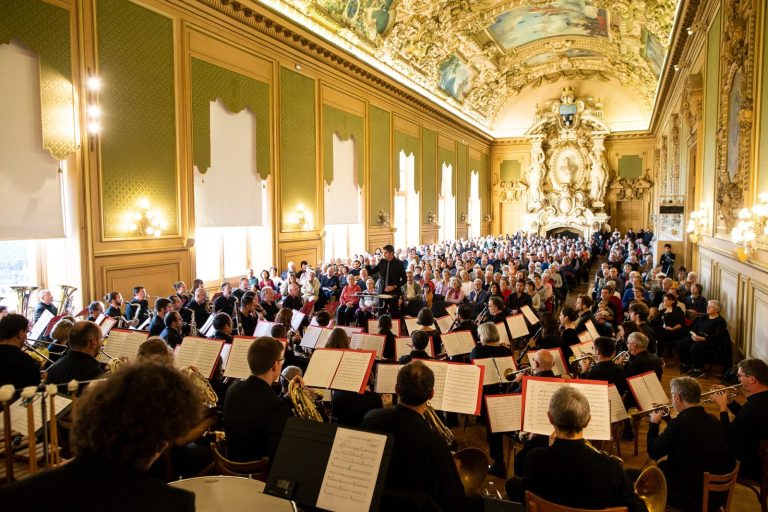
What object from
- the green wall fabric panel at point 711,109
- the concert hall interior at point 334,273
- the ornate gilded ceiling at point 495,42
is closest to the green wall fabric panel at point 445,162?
the concert hall interior at point 334,273

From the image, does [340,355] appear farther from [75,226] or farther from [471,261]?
[471,261]

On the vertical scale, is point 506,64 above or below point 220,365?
above

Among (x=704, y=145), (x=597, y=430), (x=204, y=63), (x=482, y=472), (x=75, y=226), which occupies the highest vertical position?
(x=204, y=63)

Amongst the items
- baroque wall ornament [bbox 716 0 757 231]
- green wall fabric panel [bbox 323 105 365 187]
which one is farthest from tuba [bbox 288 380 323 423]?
green wall fabric panel [bbox 323 105 365 187]

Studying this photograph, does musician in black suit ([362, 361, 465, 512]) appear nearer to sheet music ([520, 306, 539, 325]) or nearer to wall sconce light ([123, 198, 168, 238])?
sheet music ([520, 306, 539, 325])

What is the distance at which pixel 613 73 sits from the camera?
27.2m

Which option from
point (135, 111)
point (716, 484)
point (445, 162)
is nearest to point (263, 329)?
point (716, 484)

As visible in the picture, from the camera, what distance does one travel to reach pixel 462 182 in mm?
26078

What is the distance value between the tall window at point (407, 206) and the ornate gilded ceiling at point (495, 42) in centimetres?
282

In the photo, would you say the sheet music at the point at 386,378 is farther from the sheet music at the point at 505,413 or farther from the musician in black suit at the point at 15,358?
the musician in black suit at the point at 15,358

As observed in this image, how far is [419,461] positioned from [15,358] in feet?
9.67

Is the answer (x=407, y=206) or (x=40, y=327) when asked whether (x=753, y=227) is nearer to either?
(x=40, y=327)

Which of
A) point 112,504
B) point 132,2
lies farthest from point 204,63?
point 112,504

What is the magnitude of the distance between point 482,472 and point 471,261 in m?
10.9
